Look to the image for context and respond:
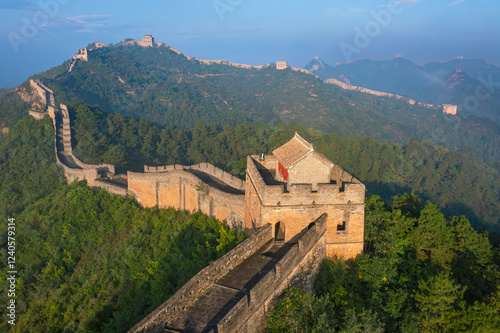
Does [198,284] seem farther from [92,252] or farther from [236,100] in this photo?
[236,100]

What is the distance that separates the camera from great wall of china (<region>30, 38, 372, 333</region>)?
29.5 feet

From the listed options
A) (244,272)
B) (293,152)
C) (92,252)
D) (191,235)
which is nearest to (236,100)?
(92,252)

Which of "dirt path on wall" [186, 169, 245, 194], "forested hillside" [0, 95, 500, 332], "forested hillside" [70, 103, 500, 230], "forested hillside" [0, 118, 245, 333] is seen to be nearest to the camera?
"forested hillside" [0, 95, 500, 332]

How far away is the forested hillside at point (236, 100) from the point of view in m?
78.7

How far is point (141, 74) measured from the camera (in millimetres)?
96938

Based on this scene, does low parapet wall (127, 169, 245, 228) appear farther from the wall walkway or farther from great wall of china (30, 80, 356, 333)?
the wall walkway

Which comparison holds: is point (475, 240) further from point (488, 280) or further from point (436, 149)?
point (436, 149)

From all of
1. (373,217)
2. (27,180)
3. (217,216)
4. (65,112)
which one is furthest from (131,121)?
(373,217)

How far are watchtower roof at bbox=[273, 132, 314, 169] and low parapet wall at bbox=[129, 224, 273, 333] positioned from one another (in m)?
2.58

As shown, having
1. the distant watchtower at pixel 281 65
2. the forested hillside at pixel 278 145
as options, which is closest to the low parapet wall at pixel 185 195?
the forested hillside at pixel 278 145

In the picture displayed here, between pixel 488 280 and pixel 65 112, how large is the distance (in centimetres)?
4192

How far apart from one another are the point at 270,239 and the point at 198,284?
3827 mm

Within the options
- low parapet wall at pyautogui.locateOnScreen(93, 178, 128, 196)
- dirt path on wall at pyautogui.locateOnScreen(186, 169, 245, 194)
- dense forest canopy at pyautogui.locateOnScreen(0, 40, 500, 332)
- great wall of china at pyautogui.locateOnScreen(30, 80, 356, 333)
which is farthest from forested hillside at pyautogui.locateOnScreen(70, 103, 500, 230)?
great wall of china at pyautogui.locateOnScreen(30, 80, 356, 333)

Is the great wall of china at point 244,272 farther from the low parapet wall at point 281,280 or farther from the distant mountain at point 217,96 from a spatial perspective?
the distant mountain at point 217,96
